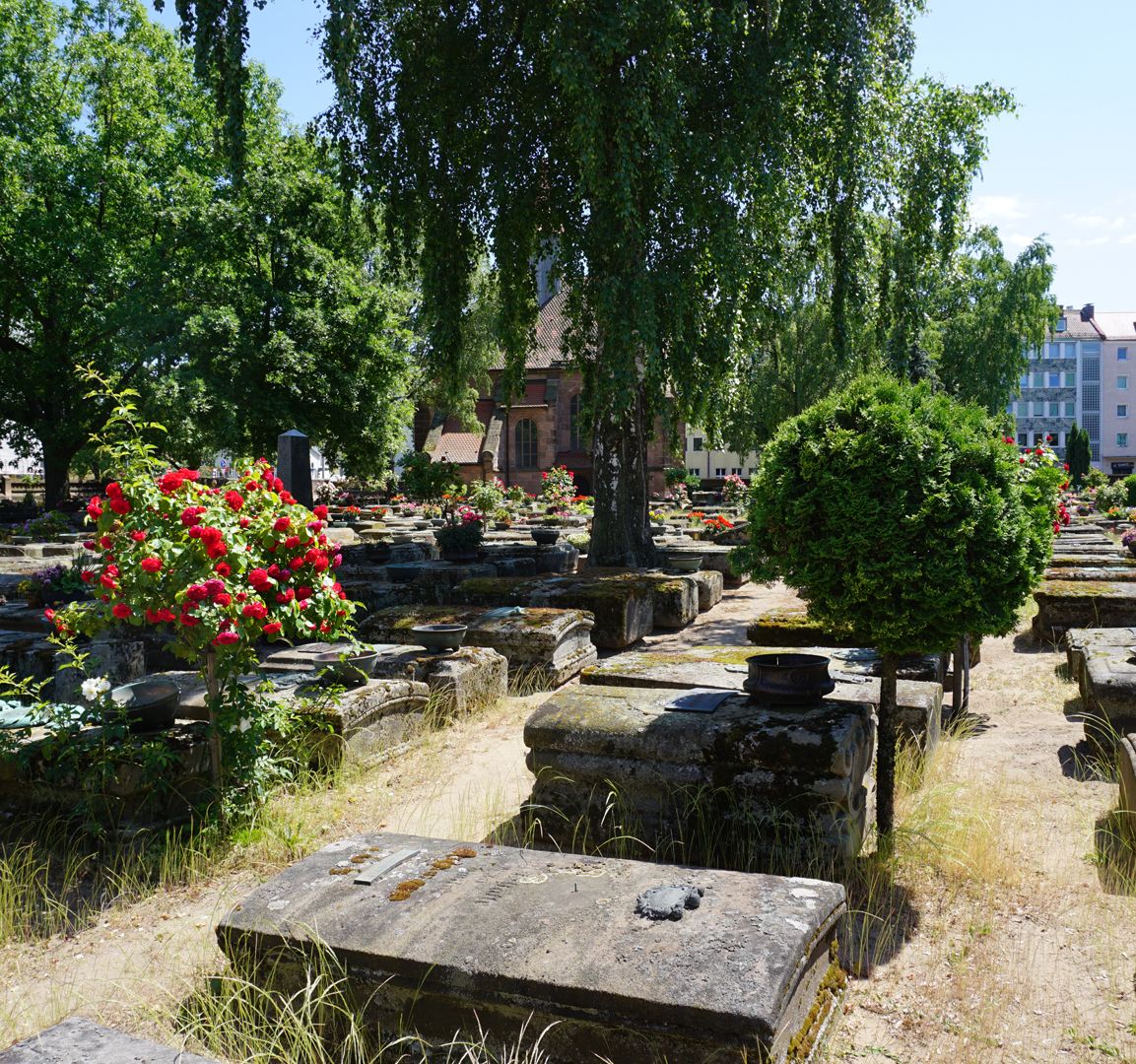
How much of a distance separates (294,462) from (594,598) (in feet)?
20.1

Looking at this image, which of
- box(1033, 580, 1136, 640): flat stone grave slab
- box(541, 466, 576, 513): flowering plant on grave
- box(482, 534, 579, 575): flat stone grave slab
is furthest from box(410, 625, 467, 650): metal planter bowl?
box(541, 466, 576, 513): flowering plant on grave

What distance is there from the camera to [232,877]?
14.3 feet

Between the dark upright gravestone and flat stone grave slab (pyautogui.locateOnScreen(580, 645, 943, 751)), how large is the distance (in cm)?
895

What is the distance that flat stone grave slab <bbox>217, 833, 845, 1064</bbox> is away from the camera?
8.04 ft

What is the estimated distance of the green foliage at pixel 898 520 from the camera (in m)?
4.26

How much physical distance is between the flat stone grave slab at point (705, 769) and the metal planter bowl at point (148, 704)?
76.7 inches

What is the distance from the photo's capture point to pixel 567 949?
2676 millimetres

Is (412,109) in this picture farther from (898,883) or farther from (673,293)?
(898,883)

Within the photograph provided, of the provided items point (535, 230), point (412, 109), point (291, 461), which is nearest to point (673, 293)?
point (535, 230)

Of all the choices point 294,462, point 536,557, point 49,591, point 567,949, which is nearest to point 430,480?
point 294,462

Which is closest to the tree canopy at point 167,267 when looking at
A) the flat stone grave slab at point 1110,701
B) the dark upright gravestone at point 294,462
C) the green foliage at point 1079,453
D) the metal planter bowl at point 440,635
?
the dark upright gravestone at point 294,462

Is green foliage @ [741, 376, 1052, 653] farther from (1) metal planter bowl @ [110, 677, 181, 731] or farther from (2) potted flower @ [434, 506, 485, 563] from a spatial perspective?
(2) potted flower @ [434, 506, 485, 563]

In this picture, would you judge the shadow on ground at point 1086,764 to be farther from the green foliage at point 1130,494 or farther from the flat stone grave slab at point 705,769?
the green foliage at point 1130,494

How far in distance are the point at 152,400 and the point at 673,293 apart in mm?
14059
